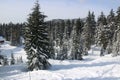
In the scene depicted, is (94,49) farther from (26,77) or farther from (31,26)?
(26,77)

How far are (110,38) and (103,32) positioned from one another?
3073 millimetres

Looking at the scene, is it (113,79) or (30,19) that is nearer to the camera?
(113,79)

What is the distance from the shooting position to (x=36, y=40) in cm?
3098

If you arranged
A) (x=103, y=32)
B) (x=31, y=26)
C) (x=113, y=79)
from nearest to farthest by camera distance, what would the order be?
1. (x=113, y=79)
2. (x=31, y=26)
3. (x=103, y=32)

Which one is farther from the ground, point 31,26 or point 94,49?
point 31,26

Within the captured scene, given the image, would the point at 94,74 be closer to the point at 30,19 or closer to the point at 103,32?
the point at 30,19

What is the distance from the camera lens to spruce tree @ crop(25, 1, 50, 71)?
30.8 m

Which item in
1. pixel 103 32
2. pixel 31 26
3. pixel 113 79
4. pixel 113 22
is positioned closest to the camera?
pixel 113 79

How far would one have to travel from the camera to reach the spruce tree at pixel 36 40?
30.8 meters

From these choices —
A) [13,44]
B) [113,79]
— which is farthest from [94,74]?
[13,44]

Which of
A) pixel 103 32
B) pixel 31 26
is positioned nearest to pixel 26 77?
pixel 31 26

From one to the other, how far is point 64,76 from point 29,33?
9.14 metres

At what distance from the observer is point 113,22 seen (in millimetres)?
74812

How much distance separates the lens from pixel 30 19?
102 ft
